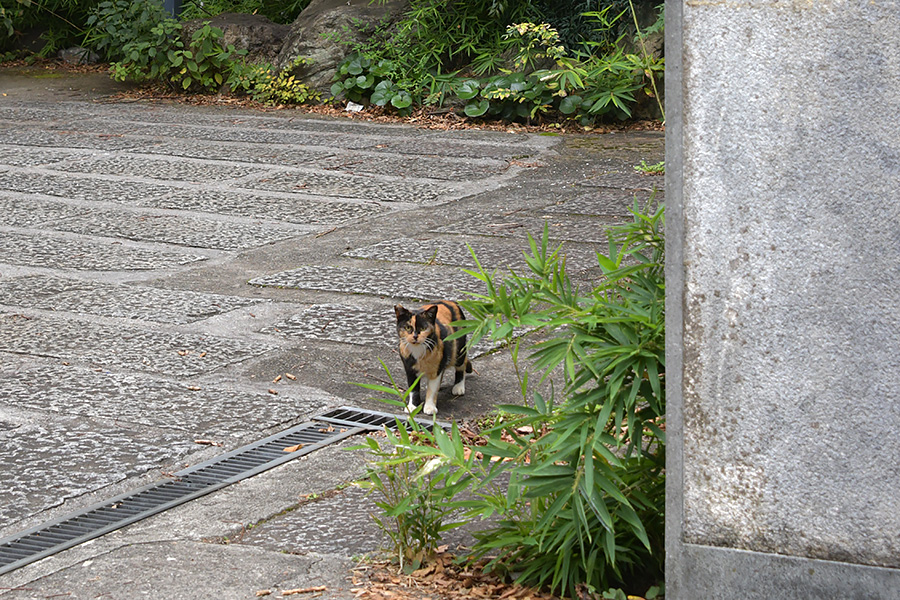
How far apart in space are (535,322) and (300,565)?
35.9 inches

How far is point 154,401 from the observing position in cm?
412

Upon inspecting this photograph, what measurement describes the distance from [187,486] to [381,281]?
7.91ft

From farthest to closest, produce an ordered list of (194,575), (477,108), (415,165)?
(477,108)
(415,165)
(194,575)

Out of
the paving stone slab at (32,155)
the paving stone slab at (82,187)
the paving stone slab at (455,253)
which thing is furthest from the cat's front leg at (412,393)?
the paving stone slab at (32,155)

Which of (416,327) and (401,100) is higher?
(401,100)

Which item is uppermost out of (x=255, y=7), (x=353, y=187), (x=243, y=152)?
(x=255, y=7)

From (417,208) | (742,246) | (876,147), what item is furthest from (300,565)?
(417,208)

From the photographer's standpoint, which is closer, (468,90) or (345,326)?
(345,326)

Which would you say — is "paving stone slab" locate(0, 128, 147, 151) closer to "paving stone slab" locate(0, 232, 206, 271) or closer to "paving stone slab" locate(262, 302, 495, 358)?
"paving stone slab" locate(0, 232, 206, 271)

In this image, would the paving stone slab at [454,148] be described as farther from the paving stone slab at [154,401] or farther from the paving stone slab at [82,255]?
the paving stone slab at [154,401]

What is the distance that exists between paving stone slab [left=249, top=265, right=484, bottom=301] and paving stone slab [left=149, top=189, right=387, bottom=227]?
1276 mm

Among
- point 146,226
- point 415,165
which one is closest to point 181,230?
point 146,226

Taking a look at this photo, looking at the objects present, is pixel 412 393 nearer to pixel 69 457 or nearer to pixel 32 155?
pixel 69 457

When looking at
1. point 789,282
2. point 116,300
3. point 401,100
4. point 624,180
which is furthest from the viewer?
point 401,100
